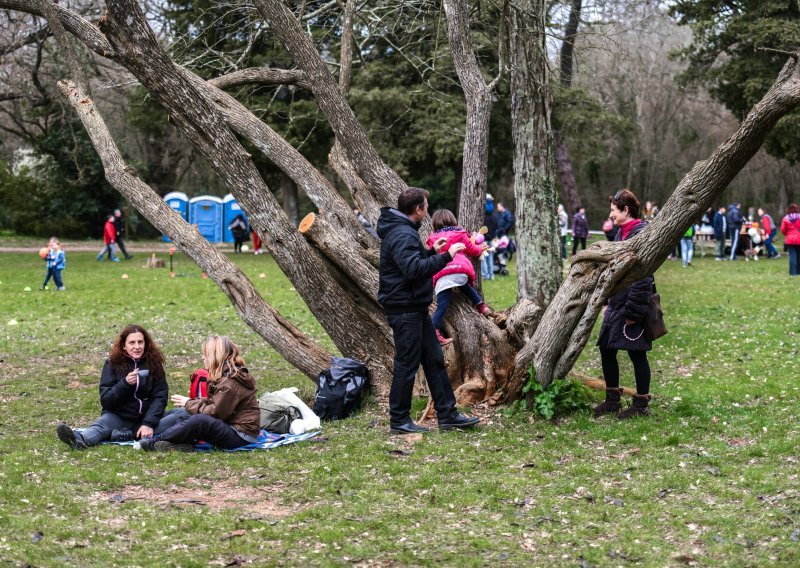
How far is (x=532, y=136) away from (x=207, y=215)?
91.5 feet

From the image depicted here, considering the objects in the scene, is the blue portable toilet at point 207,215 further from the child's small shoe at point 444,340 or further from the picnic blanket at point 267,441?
the picnic blanket at point 267,441

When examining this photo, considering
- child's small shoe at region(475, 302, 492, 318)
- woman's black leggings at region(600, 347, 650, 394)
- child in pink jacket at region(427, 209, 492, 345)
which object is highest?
child in pink jacket at region(427, 209, 492, 345)

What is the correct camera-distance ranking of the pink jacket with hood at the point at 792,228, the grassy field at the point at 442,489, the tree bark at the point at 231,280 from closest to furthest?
1. the grassy field at the point at 442,489
2. the tree bark at the point at 231,280
3. the pink jacket with hood at the point at 792,228

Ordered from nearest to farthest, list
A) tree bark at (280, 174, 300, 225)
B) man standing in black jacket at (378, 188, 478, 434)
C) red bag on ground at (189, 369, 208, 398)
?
man standing in black jacket at (378, 188, 478, 434) → red bag on ground at (189, 369, 208, 398) → tree bark at (280, 174, 300, 225)

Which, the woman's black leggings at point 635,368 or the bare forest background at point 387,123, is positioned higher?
the bare forest background at point 387,123

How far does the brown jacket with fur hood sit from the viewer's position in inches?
297

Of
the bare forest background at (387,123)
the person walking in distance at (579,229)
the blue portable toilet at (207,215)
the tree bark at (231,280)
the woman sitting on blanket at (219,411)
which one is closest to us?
the woman sitting on blanket at (219,411)

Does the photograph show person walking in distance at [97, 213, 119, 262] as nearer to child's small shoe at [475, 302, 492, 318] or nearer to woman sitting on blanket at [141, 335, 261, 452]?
child's small shoe at [475, 302, 492, 318]

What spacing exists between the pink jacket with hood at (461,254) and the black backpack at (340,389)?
120 cm

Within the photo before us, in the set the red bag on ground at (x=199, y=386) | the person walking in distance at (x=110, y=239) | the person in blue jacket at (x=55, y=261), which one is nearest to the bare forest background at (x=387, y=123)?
the person walking in distance at (x=110, y=239)

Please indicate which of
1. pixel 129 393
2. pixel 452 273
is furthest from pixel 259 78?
pixel 129 393

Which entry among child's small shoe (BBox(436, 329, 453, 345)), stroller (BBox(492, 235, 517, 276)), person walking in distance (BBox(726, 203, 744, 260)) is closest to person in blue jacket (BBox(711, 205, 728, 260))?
person walking in distance (BBox(726, 203, 744, 260))

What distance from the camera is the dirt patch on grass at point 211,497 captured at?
6.11m

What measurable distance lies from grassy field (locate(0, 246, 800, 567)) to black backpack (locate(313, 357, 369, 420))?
0.25 metres
